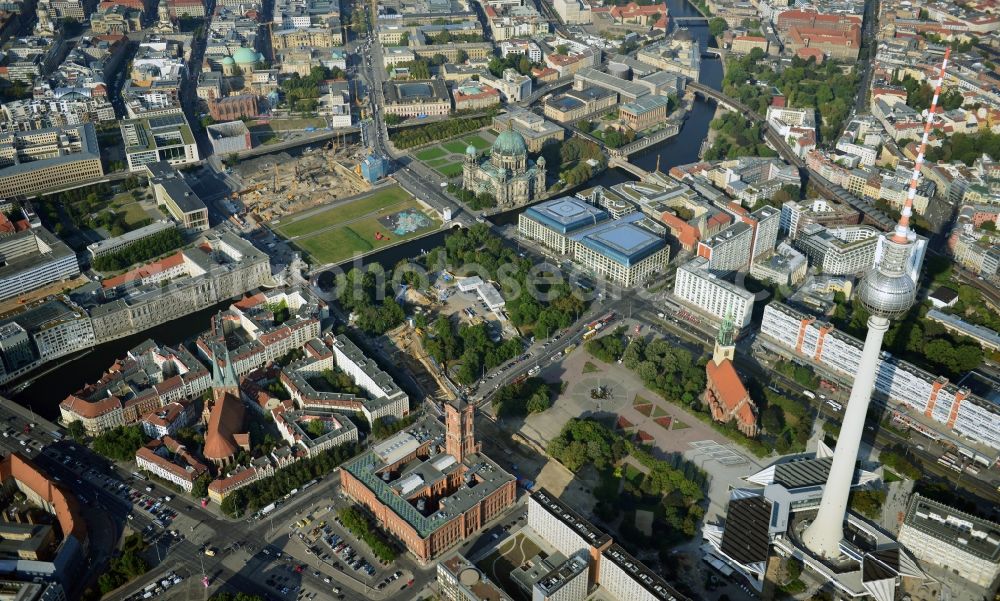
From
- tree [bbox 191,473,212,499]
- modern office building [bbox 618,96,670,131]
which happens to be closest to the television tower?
tree [bbox 191,473,212,499]

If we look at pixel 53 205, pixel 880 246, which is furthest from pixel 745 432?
pixel 53 205

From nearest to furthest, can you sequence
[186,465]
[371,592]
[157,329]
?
[371,592]
[186,465]
[157,329]

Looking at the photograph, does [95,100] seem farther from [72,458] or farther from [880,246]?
[880,246]

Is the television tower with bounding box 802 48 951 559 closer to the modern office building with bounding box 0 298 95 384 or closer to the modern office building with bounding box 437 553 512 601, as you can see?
the modern office building with bounding box 437 553 512 601

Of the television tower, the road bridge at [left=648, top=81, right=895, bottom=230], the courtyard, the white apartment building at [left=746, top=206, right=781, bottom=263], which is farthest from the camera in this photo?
the courtyard

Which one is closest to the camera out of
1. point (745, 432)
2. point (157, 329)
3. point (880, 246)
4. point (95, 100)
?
point (880, 246)

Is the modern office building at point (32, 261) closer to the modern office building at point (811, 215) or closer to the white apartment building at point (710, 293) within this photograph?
the white apartment building at point (710, 293)
